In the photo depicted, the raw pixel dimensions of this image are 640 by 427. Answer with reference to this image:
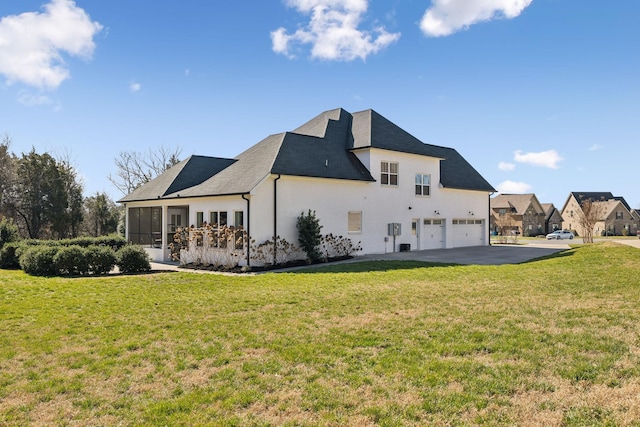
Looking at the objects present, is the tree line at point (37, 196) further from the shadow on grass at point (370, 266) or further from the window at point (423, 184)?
the window at point (423, 184)

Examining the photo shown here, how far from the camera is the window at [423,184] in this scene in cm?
2598

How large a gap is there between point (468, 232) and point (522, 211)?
40.7 metres

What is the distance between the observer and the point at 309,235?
19.4 metres

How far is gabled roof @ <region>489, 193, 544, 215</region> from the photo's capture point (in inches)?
2601

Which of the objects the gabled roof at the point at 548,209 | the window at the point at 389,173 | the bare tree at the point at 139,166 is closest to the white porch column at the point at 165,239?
the window at the point at 389,173

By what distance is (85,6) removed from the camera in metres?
13.9

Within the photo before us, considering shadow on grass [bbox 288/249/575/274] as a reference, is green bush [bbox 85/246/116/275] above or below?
above

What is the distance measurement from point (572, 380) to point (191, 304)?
7.68 meters

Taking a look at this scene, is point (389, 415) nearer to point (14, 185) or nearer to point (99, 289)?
point (99, 289)

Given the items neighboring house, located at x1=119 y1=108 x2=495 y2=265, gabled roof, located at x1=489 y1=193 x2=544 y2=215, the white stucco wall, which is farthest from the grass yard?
gabled roof, located at x1=489 y1=193 x2=544 y2=215

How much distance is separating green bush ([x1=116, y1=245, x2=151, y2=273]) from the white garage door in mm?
15748

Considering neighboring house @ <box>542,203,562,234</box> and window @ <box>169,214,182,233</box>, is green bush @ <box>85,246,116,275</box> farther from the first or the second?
neighboring house @ <box>542,203,562,234</box>

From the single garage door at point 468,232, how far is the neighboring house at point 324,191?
4.6 inches

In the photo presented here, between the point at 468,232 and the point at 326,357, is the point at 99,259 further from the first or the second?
the point at 468,232
